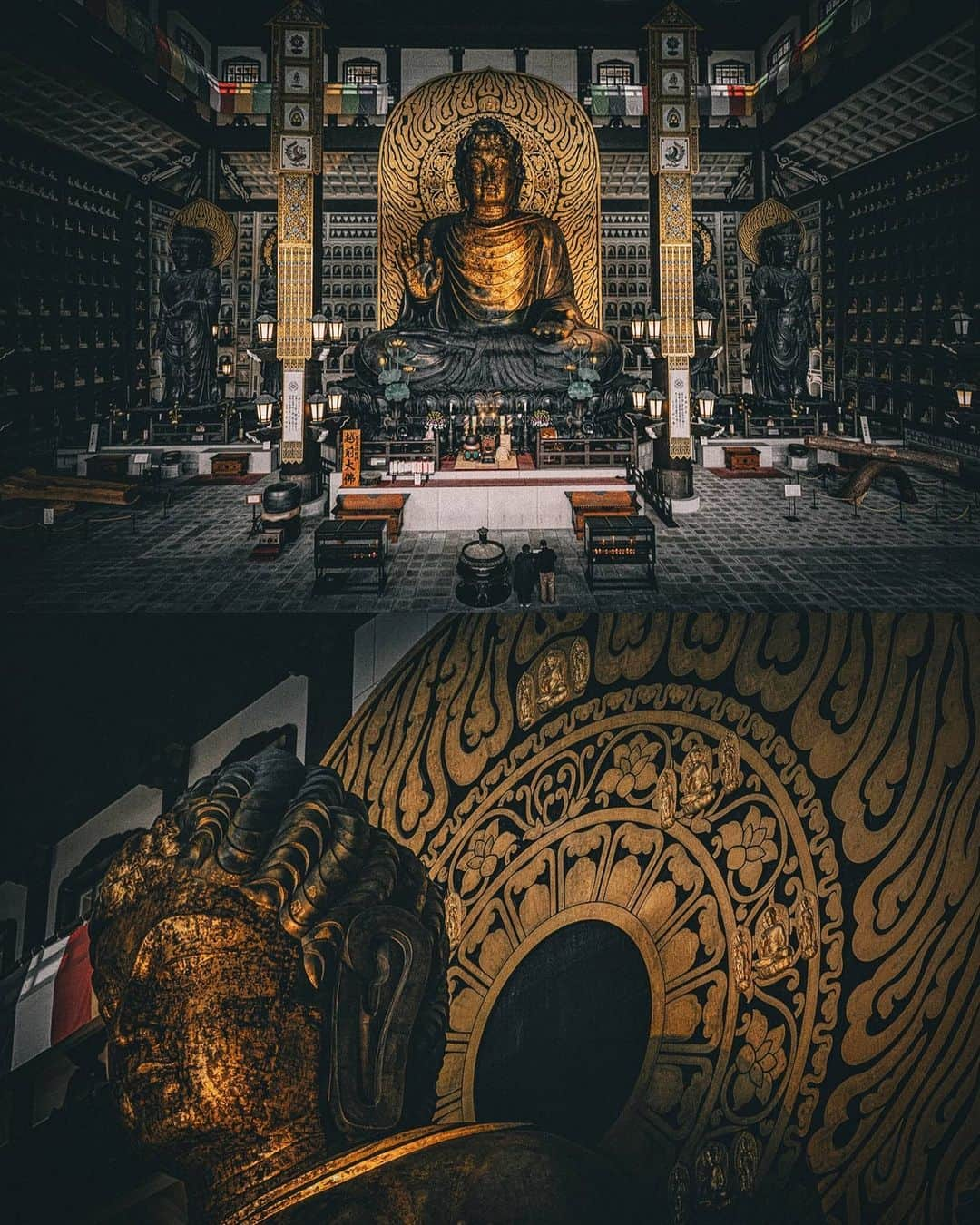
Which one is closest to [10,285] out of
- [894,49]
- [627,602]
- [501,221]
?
[501,221]

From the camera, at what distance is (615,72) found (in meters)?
16.9

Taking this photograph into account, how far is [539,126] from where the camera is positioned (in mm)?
13258

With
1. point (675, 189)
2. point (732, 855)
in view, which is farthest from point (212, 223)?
point (732, 855)

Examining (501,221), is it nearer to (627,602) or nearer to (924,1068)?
(627,602)

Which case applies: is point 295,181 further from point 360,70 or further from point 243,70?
point 243,70

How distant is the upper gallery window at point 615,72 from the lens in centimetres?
1680

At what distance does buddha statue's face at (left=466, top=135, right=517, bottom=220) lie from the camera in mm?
12391

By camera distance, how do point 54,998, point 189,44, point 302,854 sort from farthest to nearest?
1. point 189,44
2. point 54,998
3. point 302,854

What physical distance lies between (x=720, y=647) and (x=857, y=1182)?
246cm

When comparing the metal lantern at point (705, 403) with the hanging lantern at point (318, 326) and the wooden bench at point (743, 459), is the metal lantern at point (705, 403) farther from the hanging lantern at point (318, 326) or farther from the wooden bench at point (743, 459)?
the hanging lantern at point (318, 326)

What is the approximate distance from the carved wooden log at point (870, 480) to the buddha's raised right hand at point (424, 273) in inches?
279

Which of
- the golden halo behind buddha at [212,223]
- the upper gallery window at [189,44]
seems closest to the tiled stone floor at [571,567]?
the golden halo behind buddha at [212,223]

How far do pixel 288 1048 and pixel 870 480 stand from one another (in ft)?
25.6

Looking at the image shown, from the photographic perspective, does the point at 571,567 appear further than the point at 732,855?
Yes
